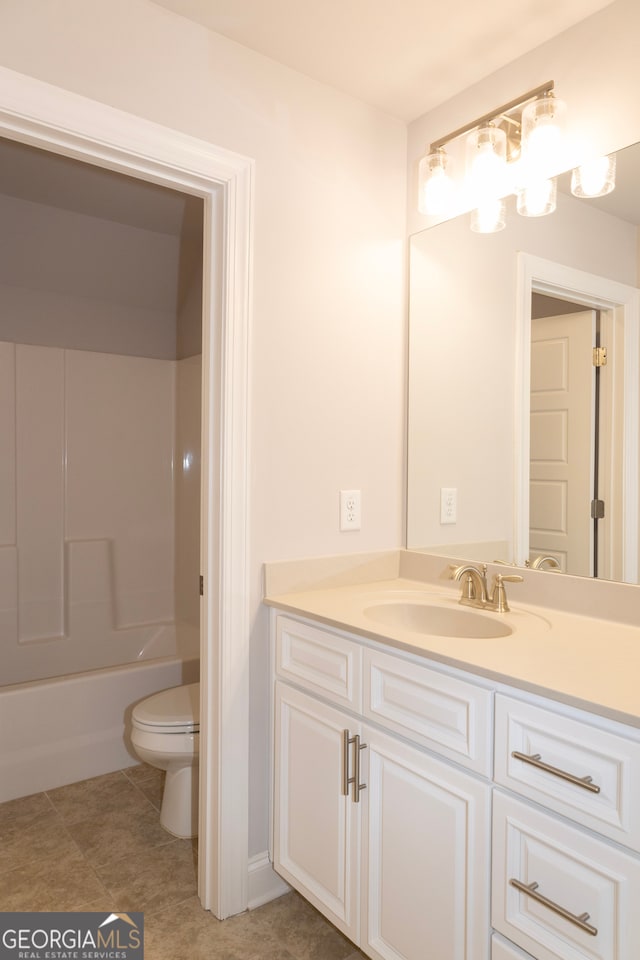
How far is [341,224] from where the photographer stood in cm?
195

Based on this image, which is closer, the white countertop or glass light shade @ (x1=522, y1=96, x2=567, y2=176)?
the white countertop

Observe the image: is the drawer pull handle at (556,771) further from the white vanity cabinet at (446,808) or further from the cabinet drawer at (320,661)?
the cabinet drawer at (320,661)

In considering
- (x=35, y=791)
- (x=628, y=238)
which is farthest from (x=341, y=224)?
(x=35, y=791)

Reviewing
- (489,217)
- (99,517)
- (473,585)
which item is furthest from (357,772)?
(99,517)

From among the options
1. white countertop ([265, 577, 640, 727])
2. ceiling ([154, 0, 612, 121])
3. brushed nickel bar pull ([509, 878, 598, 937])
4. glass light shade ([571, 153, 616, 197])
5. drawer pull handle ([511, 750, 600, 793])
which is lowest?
brushed nickel bar pull ([509, 878, 598, 937])

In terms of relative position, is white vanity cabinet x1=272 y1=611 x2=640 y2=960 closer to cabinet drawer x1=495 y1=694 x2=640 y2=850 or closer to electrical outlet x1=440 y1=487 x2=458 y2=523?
cabinet drawer x1=495 y1=694 x2=640 y2=850

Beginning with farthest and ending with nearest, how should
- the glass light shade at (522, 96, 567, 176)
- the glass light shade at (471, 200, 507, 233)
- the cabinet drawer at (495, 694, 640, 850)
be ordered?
the glass light shade at (471, 200, 507, 233), the glass light shade at (522, 96, 567, 176), the cabinet drawer at (495, 694, 640, 850)

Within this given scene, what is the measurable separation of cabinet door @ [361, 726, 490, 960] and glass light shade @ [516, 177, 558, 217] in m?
1.41

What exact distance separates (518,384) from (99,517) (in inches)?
91.1

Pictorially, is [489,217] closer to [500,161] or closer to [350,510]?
[500,161]

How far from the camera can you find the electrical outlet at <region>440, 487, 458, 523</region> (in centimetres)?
204

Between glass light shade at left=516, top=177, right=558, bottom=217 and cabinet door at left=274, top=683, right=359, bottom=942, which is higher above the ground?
glass light shade at left=516, top=177, right=558, bottom=217

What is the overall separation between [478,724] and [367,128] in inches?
69.7

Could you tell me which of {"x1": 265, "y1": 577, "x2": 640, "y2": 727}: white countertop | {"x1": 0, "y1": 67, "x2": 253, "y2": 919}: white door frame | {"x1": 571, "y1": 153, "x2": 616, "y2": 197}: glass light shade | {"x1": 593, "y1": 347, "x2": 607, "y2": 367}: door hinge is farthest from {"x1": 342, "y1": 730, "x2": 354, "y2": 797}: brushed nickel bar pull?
{"x1": 571, "y1": 153, "x2": 616, "y2": 197}: glass light shade
